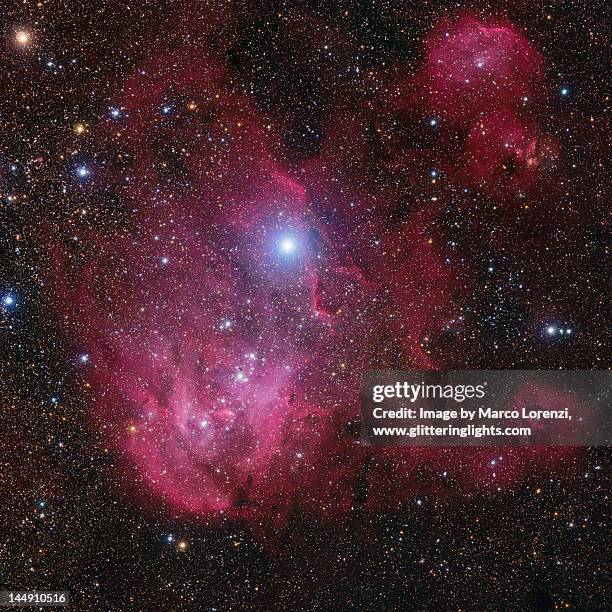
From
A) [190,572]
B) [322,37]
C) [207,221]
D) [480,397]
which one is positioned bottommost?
[190,572]

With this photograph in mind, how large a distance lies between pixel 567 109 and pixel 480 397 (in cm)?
55

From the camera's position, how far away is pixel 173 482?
72 centimetres

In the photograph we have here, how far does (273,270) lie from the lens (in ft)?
2.39

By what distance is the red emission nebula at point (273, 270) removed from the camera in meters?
0.72

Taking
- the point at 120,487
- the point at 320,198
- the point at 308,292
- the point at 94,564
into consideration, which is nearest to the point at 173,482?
the point at 120,487

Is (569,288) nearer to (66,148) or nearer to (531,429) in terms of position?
(531,429)

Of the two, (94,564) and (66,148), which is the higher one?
(66,148)

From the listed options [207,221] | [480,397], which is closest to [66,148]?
[207,221]

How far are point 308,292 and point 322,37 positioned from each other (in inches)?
18.3

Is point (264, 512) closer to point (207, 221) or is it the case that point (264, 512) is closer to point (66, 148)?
point (207, 221)

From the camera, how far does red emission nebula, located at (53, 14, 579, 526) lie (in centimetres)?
72

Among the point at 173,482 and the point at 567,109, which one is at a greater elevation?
the point at 567,109

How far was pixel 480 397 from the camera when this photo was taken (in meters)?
0.74

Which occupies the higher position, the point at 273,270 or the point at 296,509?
the point at 273,270
